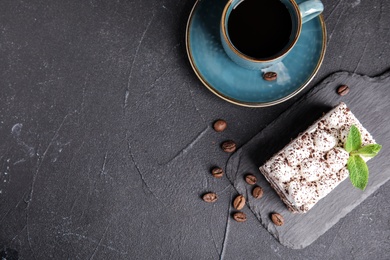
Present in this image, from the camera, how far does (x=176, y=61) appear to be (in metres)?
1.49

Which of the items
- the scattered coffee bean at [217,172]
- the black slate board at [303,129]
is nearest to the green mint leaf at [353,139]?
the black slate board at [303,129]

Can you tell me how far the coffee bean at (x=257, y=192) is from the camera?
1.47 m

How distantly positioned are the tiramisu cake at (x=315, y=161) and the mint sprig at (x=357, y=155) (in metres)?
0.02

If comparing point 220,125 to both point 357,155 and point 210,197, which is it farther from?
point 357,155

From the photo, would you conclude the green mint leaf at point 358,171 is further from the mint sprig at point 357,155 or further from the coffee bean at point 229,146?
the coffee bean at point 229,146

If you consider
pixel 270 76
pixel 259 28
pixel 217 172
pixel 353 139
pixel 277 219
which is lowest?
pixel 277 219

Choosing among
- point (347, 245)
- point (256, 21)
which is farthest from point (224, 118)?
point (347, 245)

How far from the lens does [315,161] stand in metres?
1.42

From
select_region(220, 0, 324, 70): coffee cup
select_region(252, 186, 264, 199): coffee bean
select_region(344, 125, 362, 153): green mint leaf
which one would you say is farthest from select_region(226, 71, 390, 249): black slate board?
select_region(220, 0, 324, 70): coffee cup

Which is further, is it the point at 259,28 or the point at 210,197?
the point at 210,197

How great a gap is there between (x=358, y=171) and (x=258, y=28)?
473 millimetres

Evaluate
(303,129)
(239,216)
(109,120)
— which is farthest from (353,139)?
(109,120)

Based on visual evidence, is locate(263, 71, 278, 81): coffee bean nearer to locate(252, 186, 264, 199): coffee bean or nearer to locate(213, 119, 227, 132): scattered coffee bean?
locate(213, 119, 227, 132): scattered coffee bean

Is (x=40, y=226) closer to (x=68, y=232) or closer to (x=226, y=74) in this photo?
(x=68, y=232)
